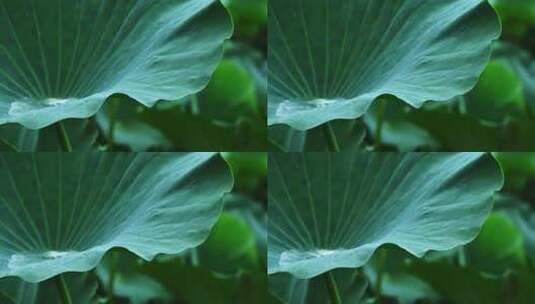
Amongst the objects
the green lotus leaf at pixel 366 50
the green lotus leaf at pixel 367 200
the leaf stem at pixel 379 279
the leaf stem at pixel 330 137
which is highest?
the green lotus leaf at pixel 366 50

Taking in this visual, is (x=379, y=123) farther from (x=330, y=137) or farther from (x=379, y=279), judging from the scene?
(x=379, y=279)

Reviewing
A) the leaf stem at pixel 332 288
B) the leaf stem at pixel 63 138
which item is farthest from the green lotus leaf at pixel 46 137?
the leaf stem at pixel 332 288

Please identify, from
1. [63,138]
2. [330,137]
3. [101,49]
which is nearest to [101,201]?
[63,138]

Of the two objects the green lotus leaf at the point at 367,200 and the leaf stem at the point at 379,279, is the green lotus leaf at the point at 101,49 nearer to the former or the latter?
the green lotus leaf at the point at 367,200

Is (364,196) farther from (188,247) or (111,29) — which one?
(111,29)

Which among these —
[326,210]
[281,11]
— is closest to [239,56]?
[281,11]

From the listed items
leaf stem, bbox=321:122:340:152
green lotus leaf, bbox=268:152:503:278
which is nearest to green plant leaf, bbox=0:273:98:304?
green lotus leaf, bbox=268:152:503:278
